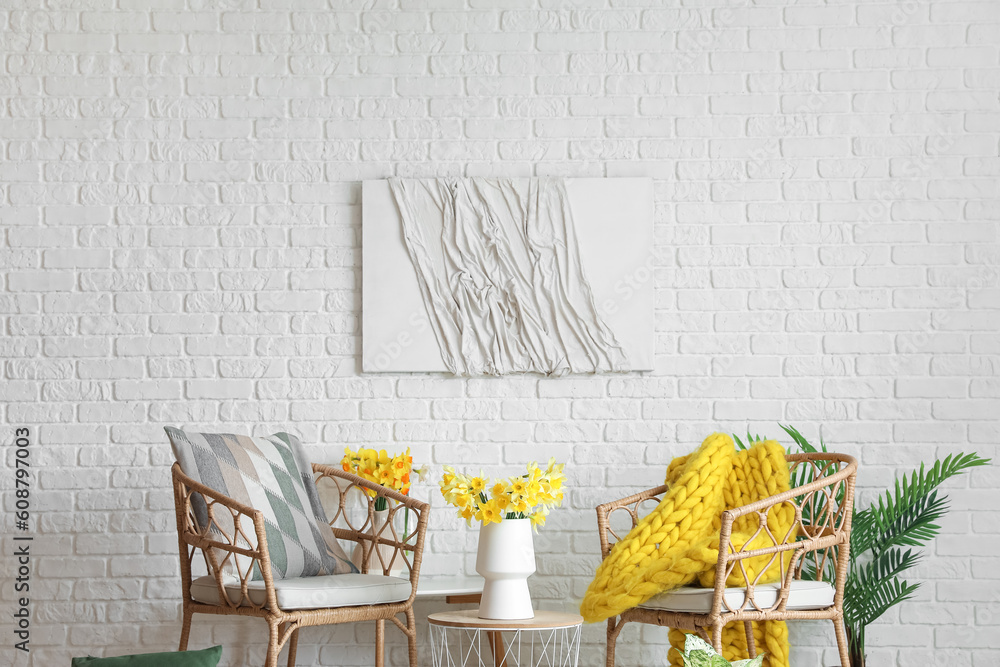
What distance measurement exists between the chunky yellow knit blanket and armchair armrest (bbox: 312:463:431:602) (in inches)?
20.5

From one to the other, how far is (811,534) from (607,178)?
1280 mm

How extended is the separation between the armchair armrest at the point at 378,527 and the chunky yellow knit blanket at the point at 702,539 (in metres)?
0.52

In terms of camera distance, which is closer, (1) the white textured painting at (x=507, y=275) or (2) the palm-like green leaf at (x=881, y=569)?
(2) the palm-like green leaf at (x=881, y=569)

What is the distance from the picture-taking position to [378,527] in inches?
102

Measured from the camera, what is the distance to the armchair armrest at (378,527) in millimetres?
2387

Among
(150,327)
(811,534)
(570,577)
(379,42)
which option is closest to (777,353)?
(811,534)

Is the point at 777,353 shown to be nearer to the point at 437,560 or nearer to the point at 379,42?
the point at 437,560

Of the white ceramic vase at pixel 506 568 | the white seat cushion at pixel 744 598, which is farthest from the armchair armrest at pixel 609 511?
the white ceramic vase at pixel 506 568

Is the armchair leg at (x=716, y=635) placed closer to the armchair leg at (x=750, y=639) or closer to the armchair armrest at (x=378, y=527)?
the armchair leg at (x=750, y=639)

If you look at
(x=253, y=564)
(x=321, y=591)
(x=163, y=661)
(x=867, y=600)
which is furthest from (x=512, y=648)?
(x=163, y=661)

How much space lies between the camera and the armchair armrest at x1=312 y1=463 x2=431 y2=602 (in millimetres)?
2387

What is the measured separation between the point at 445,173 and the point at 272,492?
1.18 m

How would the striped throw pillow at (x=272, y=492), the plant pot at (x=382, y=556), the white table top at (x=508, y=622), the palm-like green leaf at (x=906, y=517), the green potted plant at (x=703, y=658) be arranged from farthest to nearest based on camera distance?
1. the plant pot at (x=382, y=556)
2. the palm-like green leaf at (x=906, y=517)
3. the striped throw pillow at (x=272, y=492)
4. the white table top at (x=508, y=622)
5. the green potted plant at (x=703, y=658)

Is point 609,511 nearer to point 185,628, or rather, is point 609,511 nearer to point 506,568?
point 506,568
